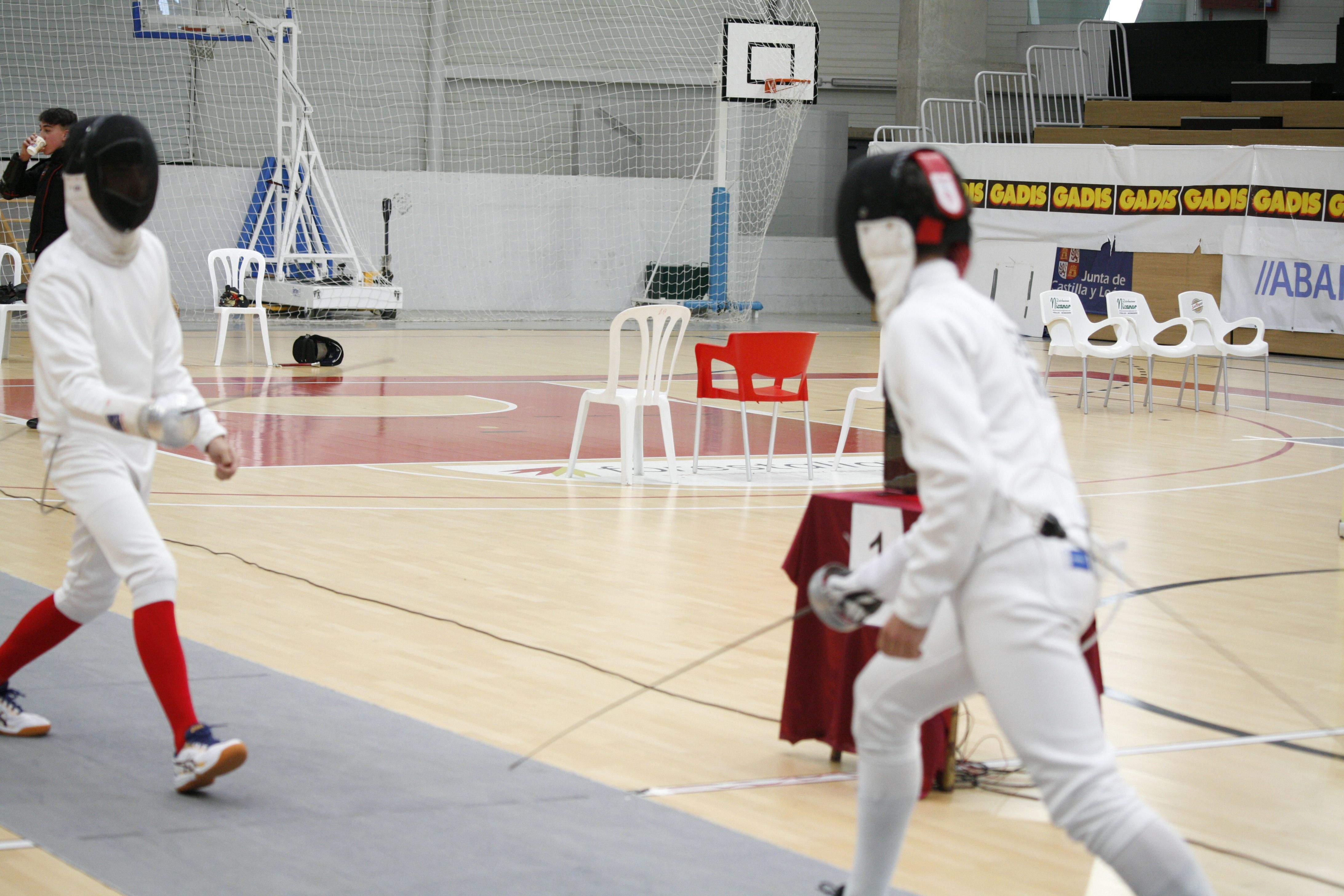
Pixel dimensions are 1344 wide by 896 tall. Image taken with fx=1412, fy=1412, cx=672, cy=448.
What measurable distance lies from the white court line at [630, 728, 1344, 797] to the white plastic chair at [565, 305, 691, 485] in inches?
165

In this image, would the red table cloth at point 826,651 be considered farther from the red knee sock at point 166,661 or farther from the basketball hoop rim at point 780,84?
the basketball hoop rim at point 780,84

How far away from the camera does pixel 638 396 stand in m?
7.97

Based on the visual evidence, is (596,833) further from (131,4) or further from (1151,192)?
(131,4)

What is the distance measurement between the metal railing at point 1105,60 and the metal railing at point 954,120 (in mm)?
1667

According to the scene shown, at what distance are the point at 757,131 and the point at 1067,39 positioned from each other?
16.8ft

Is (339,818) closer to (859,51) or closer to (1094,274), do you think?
(1094,274)

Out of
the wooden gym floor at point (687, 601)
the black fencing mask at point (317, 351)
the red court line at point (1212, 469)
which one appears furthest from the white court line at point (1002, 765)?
the black fencing mask at point (317, 351)

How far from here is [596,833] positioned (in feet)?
10.2

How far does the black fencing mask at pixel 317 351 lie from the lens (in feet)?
44.2

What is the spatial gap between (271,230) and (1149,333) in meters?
11.8

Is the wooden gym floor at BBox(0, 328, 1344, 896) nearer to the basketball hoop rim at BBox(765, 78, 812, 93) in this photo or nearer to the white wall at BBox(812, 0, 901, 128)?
the basketball hoop rim at BBox(765, 78, 812, 93)

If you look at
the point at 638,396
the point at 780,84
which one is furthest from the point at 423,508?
the point at 780,84

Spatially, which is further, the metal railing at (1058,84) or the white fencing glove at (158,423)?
the metal railing at (1058,84)

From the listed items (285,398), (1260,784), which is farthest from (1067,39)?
(1260,784)
